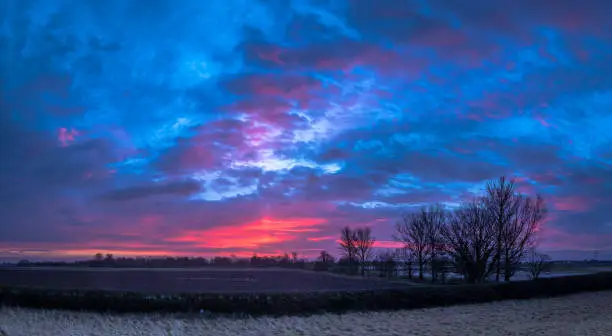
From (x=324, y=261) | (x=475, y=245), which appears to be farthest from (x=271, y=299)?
(x=324, y=261)

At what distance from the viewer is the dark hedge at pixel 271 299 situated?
3033 centimetres

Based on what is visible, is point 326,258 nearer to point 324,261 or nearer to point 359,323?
point 324,261

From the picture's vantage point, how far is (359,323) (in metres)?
26.4

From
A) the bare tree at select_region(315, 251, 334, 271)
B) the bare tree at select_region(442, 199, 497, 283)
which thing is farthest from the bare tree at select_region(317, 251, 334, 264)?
the bare tree at select_region(442, 199, 497, 283)

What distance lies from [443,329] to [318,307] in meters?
9.71

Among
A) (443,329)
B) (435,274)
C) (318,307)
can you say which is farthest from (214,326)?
(435,274)

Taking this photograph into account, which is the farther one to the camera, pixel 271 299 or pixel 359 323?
pixel 271 299

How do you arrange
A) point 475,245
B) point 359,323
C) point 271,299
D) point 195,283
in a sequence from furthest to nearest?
point 195,283
point 475,245
point 271,299
point 359,323

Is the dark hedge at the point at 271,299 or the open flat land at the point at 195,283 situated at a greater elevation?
the dark hedge at the point at 271,299

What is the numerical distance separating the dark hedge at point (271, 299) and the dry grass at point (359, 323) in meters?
1.58

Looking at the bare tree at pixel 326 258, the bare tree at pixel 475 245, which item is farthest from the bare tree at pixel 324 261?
the bare tree at pixel 475 245

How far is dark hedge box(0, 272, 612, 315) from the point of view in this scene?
30.3 metres

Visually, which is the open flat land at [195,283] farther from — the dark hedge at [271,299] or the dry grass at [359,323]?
the dry grass at [359,323]

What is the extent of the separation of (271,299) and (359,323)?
6952 mm
